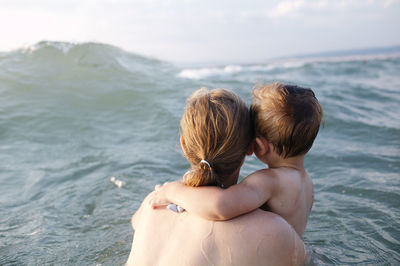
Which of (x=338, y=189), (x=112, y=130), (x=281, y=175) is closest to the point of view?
(x=281, y=175)

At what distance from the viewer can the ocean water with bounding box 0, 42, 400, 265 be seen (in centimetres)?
276

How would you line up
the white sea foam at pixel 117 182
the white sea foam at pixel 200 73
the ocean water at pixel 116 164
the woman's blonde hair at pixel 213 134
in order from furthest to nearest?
the white sea foam at pixel 200 73, the white sea foam at pixel 117 182, the ocean water at pixel 116 164, the woman's blonde hair at pixel 213 134

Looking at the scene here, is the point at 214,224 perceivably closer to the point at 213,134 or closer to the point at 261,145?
the point at 213,134

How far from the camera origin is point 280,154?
2070mm

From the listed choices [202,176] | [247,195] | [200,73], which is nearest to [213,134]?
[202,176]

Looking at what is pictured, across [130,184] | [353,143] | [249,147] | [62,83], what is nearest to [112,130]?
[130,184]

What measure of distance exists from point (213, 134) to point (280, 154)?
492mm

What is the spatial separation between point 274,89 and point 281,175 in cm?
46

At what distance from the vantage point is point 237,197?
1.71m

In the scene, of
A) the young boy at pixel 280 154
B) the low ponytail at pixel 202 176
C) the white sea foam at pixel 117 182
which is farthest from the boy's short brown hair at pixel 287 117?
the white sea foam at pixel 117 182

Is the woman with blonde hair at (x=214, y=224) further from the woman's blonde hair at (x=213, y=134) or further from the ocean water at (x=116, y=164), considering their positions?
the ocean water at (x=116, y=164)

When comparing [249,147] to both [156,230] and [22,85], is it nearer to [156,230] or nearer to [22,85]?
[156,230]

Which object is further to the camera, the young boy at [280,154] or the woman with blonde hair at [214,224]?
the young boy at [280,154]

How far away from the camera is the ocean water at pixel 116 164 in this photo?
2.76m
